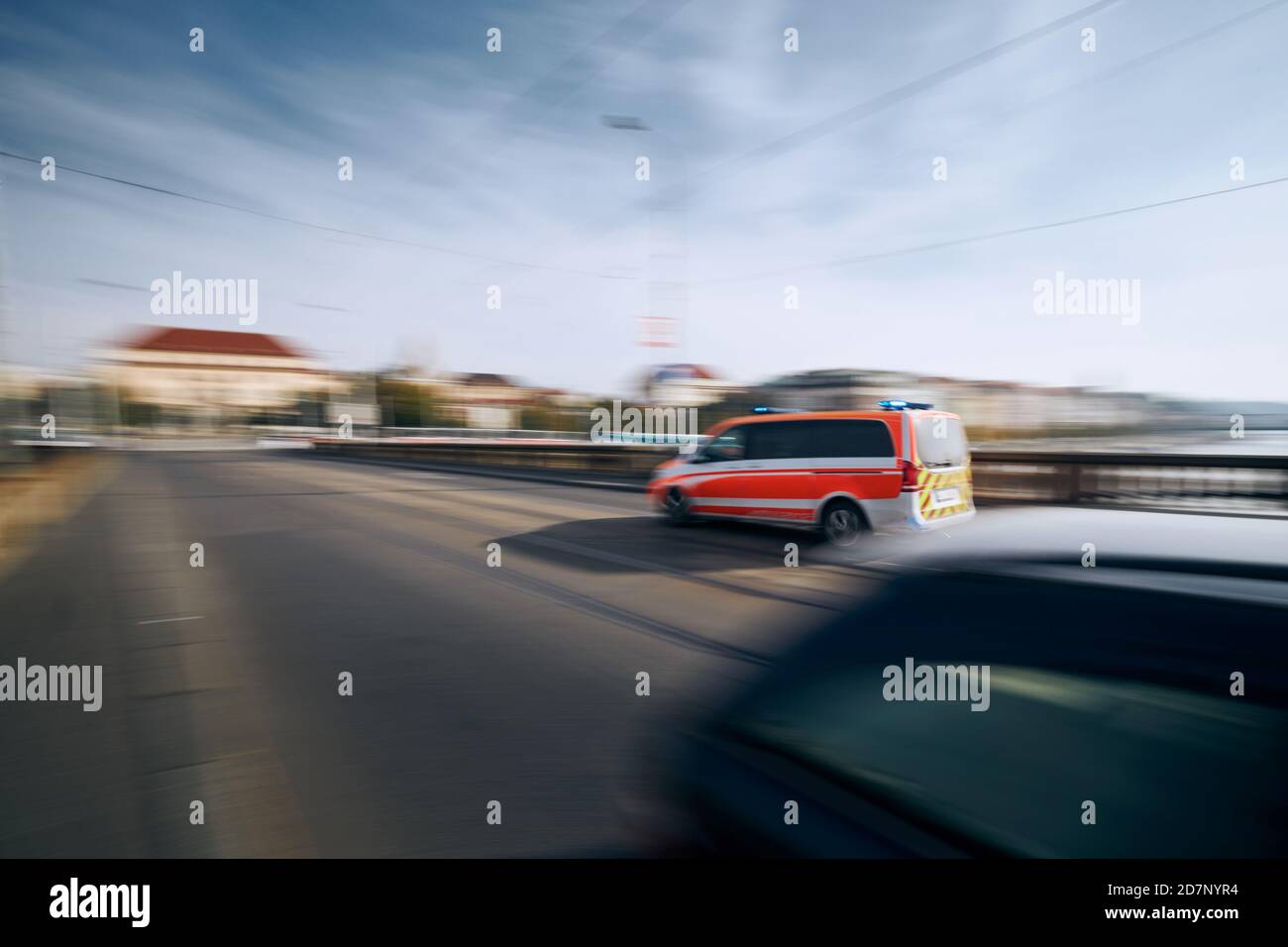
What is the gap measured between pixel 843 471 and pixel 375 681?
6.59m

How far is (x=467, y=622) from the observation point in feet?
19.6

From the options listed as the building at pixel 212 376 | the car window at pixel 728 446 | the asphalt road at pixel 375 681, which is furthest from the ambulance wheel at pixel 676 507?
the building at pixel 212 376

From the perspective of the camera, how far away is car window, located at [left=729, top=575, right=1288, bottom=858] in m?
1.23

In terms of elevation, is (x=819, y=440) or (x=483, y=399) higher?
(x=483, y=399)

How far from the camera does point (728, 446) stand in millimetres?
10984

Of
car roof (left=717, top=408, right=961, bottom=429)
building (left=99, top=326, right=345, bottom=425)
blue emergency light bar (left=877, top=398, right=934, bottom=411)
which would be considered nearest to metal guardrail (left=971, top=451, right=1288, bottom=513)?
car roof (left=717, top=408, right=961, bottom=429)

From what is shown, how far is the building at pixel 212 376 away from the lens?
82312 mm

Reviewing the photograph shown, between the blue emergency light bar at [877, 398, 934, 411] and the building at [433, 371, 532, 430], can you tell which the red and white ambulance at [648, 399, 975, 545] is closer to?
the blue emergency light bar at [877, 398, 934, 411]

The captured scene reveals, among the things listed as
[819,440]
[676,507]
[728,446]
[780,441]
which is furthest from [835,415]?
[676,507]

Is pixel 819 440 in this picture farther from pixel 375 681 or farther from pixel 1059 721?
pixel 1059 721

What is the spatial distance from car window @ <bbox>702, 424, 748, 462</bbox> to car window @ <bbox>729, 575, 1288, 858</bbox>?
29.5 ft

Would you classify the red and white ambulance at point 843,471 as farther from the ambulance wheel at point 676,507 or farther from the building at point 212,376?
the building at point 212,376
